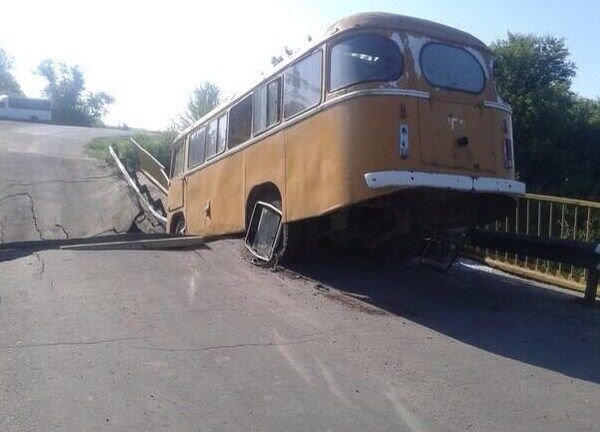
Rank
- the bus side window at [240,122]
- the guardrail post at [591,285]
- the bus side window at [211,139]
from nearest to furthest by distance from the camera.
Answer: the guardrail post at [591,285] → the bus side window at [240,122] → the bus side window at [211,139]

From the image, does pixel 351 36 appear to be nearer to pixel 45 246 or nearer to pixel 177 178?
pixel 45 246

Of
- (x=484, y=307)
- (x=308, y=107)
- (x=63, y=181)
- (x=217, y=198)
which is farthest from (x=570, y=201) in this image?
(x=63, y=181)

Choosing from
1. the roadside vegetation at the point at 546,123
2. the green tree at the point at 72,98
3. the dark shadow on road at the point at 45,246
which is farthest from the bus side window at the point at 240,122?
the green tree at the point at 72,98

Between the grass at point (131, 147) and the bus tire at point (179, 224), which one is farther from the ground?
the grass at point (131, 147)

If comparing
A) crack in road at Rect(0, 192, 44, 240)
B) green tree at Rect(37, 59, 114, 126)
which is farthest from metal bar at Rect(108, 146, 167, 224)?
green tree at Rect(37, 59, 114, 126)

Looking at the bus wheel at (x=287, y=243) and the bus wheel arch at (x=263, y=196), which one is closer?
the bus wheel at (x=287, y=243)

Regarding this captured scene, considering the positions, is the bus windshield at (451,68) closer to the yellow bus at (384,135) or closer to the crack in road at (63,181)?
the yellow bus at (384,135)

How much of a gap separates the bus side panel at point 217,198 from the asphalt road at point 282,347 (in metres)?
1.06

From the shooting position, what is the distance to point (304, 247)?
906cm

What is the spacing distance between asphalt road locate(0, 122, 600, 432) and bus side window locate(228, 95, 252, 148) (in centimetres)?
187

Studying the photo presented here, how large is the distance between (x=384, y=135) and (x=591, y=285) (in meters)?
3.20

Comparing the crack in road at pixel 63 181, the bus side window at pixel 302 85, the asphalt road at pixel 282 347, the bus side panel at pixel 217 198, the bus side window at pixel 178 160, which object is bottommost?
the asphalt road at pixel 282 347

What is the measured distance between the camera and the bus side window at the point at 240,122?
1029 cm

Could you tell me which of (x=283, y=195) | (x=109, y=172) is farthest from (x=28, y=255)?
(x=109, y=172)
